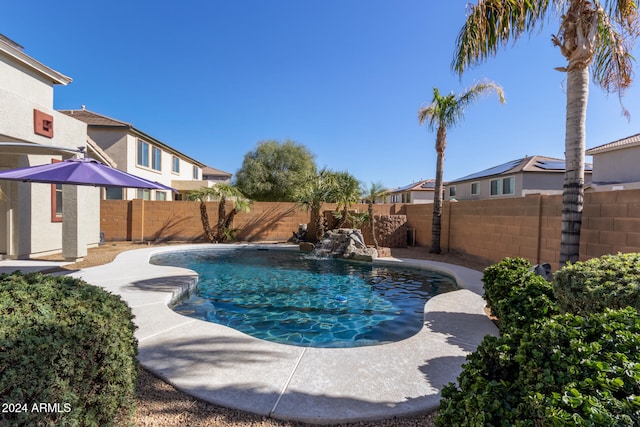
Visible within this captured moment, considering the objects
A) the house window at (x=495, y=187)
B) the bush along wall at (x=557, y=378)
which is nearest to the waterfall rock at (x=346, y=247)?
the bush along wall at (x=557, y=378)

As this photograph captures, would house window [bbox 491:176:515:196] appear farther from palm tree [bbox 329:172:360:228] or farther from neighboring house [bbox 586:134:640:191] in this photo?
palm tree [bbox 329:172:360:228]

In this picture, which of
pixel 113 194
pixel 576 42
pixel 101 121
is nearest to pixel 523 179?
pixel 576 42

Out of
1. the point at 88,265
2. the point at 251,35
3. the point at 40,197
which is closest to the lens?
the point at 88,265

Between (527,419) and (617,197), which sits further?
(617,197)

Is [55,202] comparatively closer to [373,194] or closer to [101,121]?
[101,121]

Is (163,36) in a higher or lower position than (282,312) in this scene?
higher

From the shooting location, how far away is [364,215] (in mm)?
15773

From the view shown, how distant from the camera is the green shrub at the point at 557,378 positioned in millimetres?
1311

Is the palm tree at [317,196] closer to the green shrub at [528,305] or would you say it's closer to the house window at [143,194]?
the green shrub at [528,305]

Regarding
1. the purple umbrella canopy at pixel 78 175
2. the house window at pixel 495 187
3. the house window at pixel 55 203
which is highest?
the house window at pixel 495 187

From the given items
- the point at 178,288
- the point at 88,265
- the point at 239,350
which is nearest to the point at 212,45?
the point at 88,265

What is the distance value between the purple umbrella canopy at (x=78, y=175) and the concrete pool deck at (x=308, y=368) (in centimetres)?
287

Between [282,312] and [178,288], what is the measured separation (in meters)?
2.56

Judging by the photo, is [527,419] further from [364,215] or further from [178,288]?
[364,215]
